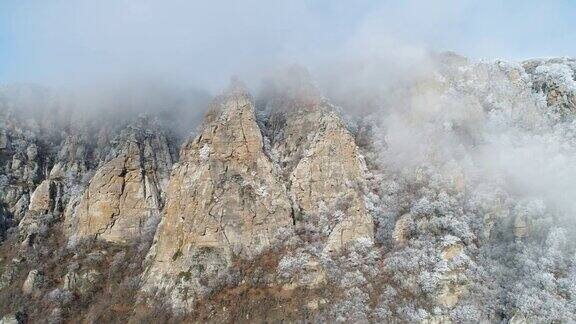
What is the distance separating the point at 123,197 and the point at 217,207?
59.4 feet

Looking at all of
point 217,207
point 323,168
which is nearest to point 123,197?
point 217,207

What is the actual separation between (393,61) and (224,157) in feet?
125

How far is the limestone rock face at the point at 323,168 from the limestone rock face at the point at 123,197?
20.5m

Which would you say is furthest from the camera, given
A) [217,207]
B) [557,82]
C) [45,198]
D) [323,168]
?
[557,82]

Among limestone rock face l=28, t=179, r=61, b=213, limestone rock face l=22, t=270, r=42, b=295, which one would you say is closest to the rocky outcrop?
limestone rock face l=22, t=270, r=42, b=295

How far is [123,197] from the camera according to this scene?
7181 centimetres

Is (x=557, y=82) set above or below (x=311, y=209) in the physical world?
above

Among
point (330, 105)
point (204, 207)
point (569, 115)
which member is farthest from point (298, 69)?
point (569, 115)

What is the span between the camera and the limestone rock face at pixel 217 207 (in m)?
59.2

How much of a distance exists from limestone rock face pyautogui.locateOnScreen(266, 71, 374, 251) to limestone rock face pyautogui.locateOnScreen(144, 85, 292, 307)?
337 cm

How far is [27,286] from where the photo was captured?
62781 millimetres

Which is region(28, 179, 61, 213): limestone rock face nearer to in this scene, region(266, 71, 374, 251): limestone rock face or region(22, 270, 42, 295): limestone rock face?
region(22, 270, 42, 295): limestone rock face

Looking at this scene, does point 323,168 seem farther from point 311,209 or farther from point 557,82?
point 557,82

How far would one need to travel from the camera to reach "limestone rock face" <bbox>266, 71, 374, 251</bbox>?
198 feet
